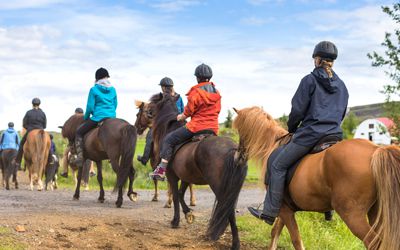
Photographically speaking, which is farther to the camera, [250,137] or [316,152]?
[250,137]

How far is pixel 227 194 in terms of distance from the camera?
29.3 feet

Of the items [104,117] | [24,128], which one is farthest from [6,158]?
[104,117]

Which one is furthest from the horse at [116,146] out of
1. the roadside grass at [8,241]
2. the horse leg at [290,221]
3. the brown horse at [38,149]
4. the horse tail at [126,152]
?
the horse leg at [290,221]

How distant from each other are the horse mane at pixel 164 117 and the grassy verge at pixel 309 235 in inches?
90.9

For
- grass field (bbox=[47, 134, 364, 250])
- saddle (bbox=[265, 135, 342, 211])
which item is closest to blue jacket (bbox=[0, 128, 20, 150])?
grass field (bbox=[47, 134, 364, 250])

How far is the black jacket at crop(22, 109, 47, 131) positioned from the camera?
18.2m

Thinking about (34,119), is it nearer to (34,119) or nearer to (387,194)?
(34,119)

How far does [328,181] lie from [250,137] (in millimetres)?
1840

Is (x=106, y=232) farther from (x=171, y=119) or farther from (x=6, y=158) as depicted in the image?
(x=6, y=158)

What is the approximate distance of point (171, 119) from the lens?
37.2ft

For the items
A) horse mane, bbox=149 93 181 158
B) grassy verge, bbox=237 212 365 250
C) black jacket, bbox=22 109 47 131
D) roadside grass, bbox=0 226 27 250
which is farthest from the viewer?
black jacket, bbox=22 109 47 131

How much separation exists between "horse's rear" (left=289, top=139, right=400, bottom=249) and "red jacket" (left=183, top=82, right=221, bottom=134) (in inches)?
131

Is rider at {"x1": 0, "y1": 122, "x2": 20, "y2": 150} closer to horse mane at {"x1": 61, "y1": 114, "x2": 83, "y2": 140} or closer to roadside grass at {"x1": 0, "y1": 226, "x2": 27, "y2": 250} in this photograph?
horse mane at {"x1": 61, "y1": 114, "x2": 83, "y2": 140}

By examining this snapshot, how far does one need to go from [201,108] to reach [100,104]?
4350 millimetres
